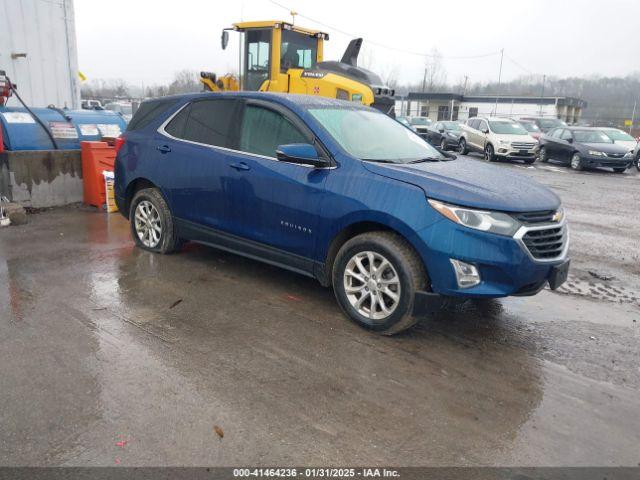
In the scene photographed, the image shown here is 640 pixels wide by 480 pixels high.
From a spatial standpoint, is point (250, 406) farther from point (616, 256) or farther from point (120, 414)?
point (616, 256)

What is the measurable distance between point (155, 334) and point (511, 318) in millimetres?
3060

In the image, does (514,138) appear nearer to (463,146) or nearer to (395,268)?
(463,146)

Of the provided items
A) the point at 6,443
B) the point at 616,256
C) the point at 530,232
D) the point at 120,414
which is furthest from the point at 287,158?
the point at 616,256

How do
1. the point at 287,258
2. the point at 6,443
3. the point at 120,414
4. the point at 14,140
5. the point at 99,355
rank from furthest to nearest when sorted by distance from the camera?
the point at 14,140 < the point at 287,258 < the point at 99,355 < the point at 120,414 < the point at 6,443

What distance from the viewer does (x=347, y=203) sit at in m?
4.16

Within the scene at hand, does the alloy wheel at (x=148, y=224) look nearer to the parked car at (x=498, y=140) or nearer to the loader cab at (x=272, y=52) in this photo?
the loader cab at (x=272, y=52)

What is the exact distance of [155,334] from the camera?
401cm

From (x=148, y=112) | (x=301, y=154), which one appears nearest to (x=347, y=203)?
(x=301, y=154)

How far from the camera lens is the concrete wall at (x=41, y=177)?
7812 millimetres

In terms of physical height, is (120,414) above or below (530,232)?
below

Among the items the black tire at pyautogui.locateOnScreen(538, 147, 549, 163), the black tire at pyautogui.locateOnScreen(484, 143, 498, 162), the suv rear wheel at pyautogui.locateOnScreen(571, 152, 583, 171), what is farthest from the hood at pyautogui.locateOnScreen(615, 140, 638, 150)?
the black tire at pyautogui.locateOnScreen(484, 143, 498, 162)

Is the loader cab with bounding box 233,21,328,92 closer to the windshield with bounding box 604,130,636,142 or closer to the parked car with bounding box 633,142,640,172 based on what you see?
the windshield with bounding box 604,130,636,142

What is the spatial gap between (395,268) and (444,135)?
71.5ft

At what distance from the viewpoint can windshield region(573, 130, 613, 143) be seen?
721 inches
